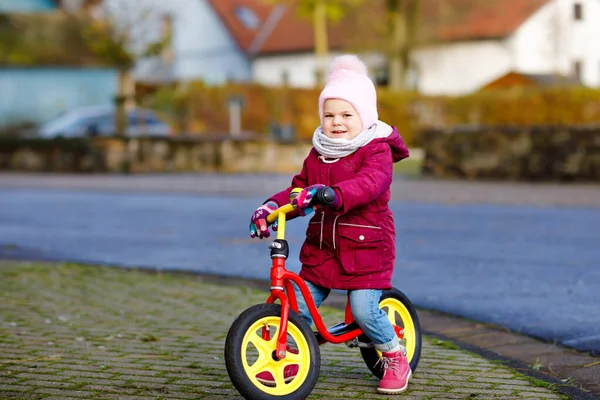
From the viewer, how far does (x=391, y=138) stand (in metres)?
4.68

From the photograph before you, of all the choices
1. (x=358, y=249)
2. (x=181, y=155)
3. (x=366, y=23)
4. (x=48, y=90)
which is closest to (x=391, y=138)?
(x=358, y=249)

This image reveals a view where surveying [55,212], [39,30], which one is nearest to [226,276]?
[55,212]

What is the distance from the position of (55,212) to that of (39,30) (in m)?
20.5

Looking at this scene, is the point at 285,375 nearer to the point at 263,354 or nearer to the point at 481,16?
the point at 263,354

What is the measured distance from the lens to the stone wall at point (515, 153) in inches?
747

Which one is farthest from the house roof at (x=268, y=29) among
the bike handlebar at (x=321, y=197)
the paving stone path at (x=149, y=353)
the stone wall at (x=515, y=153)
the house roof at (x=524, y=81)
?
the bike handlebar at (x=321, y=197)

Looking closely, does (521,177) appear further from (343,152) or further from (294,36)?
(294,36)

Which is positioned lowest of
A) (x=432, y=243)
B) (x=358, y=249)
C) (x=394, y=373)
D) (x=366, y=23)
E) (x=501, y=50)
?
(x=432, y=243)

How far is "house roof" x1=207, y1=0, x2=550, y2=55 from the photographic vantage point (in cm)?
5184

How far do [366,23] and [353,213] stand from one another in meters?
47.2

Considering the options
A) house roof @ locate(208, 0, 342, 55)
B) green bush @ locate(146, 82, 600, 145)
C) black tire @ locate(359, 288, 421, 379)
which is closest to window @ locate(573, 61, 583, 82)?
house roof @ locate(208, 0, 342, 55)

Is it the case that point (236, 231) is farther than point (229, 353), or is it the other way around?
point (236, 231)

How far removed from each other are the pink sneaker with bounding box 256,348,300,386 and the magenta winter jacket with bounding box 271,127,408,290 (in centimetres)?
36

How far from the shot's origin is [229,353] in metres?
4.20
